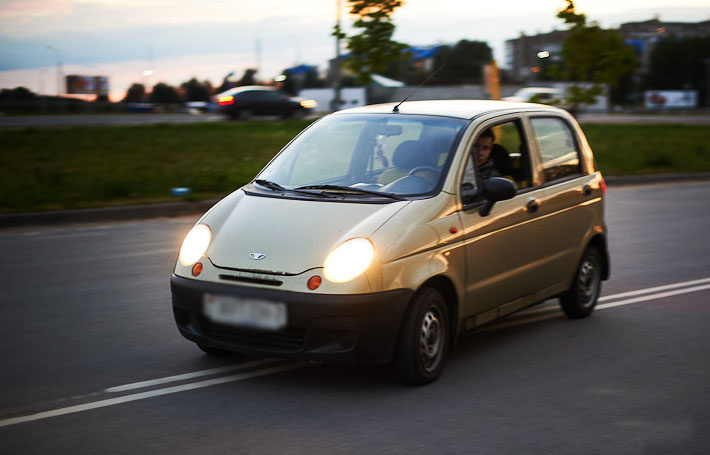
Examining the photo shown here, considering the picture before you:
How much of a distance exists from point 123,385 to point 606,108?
79.3 m

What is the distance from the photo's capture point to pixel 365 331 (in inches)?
201

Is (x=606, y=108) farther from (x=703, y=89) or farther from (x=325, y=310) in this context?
(x=325, y=310)

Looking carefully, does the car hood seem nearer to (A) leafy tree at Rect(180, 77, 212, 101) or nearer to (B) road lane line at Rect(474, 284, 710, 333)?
(B) road lane line at Rect(474, 284, 710, 333)

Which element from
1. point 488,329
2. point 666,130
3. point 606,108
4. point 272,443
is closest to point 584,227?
point 488,329

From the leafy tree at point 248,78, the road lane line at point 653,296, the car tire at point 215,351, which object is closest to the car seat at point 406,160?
the car tire at point 215,351

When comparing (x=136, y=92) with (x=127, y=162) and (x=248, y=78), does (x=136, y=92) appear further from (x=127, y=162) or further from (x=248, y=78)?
(x=127, y=162)

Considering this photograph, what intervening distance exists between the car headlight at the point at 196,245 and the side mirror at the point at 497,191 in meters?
1.71

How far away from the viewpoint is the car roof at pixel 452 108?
6.43 meters

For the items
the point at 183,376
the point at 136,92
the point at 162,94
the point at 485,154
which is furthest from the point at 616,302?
the point at 162,94

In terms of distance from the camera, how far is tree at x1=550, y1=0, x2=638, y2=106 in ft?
89.7

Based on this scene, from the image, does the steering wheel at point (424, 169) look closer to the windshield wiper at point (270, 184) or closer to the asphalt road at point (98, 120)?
the windshield wiper at point (270, 184)

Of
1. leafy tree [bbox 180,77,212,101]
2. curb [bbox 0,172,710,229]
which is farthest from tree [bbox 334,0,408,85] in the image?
leafy tree [bbox 180,77,212,101]

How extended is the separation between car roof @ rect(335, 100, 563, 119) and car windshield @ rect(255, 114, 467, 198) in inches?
3.4

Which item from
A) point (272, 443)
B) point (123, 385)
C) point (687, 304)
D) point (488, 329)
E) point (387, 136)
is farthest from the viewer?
point (687, 304)
